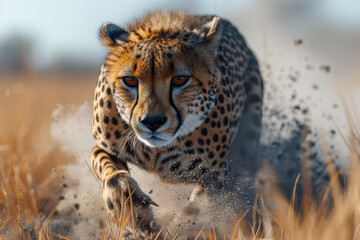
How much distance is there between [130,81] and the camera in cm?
239

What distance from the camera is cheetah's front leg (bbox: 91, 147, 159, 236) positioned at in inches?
84.6

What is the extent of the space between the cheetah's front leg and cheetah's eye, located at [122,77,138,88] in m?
0.46

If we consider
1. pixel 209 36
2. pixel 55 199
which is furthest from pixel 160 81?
pixel 55 199

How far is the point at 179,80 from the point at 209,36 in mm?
428

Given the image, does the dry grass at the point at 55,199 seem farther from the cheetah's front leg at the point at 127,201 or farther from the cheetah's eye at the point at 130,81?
the cheetah's eye at the point at 130,81

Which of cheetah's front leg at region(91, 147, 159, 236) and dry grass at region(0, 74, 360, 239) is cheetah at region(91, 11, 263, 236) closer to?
cheetah's front leg at region(91, 147, 159, 236)

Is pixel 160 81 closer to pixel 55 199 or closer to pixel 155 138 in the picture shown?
pixel 155 138

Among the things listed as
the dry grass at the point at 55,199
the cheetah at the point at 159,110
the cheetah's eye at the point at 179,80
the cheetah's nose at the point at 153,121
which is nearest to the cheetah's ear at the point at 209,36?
the cheetah at the point at 159,110

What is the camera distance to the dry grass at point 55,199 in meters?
2.06

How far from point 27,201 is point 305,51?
3.04 meters

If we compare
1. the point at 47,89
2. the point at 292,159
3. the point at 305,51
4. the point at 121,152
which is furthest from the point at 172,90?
the point at 47,89

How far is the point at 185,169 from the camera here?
2639 mm

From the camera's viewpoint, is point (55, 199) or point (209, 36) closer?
point (209, 36)

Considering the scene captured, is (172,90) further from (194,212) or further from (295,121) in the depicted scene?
(295,121)
